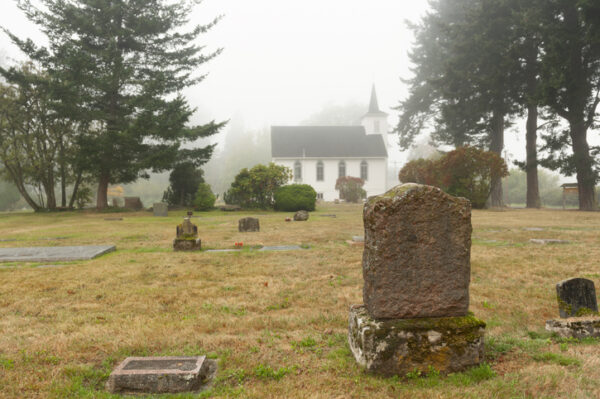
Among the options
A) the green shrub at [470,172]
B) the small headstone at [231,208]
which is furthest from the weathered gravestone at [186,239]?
the green shrub at [470,172]

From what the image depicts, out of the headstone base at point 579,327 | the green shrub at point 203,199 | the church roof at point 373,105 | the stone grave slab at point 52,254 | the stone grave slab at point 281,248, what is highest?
the church roof at point 373,105

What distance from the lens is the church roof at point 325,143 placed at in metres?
49.6

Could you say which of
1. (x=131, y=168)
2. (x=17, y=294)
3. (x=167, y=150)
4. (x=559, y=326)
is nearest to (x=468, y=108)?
(x=167, y=150)

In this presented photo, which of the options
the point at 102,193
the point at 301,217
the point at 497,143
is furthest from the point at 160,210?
the point at 497,143

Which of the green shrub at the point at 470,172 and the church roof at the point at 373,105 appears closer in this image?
the green shrub at the point at 470,172

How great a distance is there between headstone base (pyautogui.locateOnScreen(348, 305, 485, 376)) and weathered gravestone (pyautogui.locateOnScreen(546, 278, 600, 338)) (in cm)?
108

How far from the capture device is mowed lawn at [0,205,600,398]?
2.66 m

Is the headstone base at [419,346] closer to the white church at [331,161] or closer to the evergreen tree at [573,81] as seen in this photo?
the evergreen tree at [573,81]

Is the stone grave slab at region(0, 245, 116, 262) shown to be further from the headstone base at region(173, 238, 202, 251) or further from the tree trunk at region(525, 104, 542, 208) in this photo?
the tree trunk at region(525, 104, 542, 208)

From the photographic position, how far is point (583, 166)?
21.5 meters

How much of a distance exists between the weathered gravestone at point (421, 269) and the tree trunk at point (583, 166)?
2382 centimetres

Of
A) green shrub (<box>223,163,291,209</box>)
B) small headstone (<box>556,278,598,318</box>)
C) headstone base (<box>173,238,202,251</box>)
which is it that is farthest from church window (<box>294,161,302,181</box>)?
small headstone (<box>556,278,598,318</box>)

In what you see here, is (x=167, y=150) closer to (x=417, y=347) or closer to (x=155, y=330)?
(x=155, y=330)

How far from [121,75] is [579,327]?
2599 centimetres
